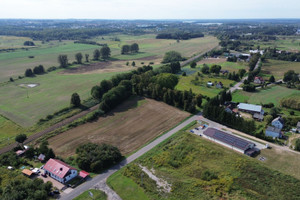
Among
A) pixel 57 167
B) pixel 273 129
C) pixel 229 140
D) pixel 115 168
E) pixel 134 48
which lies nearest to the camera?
pixel 57 167

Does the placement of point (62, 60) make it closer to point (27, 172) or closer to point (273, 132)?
point (27, 172)

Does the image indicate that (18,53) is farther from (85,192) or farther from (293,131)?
(293,131)

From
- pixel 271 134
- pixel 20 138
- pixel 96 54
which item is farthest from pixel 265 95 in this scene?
pixel 96 54

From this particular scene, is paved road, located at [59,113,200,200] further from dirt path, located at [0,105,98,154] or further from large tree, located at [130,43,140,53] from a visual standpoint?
large tree, located at [130,43,140,53]

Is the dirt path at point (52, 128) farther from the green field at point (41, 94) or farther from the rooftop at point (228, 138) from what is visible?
the rooftop at point (228, 138)

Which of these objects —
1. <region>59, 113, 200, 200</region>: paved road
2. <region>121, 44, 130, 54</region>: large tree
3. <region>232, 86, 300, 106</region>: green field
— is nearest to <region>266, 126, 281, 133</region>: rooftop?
<region>59, 113, 200, 200</region>: paved road

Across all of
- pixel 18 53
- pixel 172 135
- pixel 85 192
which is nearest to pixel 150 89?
pixel 172 135
